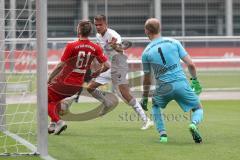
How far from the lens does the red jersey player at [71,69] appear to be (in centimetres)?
1034

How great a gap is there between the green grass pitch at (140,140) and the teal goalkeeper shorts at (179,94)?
1.67 feet

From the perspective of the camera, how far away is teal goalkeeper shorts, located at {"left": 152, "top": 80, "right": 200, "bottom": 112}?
896cm

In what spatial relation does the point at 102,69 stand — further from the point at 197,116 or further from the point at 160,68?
the point at 197,116

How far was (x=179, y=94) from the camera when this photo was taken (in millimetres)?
8961

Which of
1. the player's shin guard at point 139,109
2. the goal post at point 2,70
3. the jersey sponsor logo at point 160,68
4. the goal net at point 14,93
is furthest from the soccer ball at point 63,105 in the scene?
the jersey sponsor logo at point 160,68

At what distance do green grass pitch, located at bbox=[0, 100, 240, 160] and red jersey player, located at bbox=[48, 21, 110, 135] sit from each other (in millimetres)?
361

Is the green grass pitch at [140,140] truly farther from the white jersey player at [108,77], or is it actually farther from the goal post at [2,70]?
the goal post at [2,70]

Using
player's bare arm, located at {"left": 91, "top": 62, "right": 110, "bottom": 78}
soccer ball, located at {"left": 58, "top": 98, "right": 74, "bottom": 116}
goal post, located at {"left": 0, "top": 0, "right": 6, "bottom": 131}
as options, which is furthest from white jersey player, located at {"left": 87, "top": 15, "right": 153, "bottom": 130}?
goal post, located at {"left": 0, "top": 0, "right": 6, "bottom": 131}

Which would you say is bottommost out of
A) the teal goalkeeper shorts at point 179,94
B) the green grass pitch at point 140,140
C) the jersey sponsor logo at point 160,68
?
the green grass pitch at point 140,140

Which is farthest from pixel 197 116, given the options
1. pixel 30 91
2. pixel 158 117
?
pixel 30 91

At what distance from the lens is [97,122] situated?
12945 mm

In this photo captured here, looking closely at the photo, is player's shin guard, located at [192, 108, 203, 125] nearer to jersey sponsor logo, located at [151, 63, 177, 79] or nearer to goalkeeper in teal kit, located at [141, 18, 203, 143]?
goalkeeper in teal kit, located at [141, 18, 203, 143]

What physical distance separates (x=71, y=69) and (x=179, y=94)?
243cm

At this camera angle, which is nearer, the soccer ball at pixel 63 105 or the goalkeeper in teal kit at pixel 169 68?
the goalkeeper in teal kit at pixel 169 68
